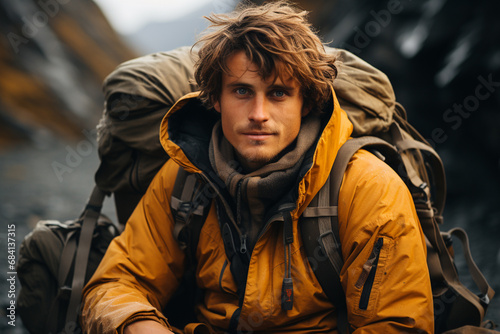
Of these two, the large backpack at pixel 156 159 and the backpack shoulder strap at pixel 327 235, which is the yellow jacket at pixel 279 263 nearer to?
the backpack shoulder strap at pixel 327 235

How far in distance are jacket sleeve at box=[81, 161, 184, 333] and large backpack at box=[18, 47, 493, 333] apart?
15 centimetres

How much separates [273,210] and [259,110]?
582 millimetres

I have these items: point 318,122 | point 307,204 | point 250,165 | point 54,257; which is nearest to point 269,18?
point 318,122

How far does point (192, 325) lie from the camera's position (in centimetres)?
296

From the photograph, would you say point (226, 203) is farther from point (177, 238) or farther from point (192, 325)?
point (192, 325)

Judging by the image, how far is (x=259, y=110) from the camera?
2.68m

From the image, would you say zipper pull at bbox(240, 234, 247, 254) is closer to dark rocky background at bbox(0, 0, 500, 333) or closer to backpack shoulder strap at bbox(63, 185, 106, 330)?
dark rocky background at bbox(0, 0, 500, 333)

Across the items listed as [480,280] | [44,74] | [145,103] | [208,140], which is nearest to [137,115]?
[145,103]

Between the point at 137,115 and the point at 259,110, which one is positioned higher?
the point at 259,110

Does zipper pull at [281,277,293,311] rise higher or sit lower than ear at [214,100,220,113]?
lower

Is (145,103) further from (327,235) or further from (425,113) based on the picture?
(425,113)

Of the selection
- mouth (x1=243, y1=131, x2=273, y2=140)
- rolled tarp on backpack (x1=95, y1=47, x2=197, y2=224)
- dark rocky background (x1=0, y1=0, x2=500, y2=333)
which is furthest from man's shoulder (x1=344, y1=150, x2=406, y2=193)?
rolled tarp on backpack (x1=95, y1=47, x2=197, y2=224)

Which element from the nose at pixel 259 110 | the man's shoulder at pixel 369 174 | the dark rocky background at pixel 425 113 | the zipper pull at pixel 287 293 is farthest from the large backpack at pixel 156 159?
the zipper pull at pixel 287 293

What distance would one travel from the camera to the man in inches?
96.0
